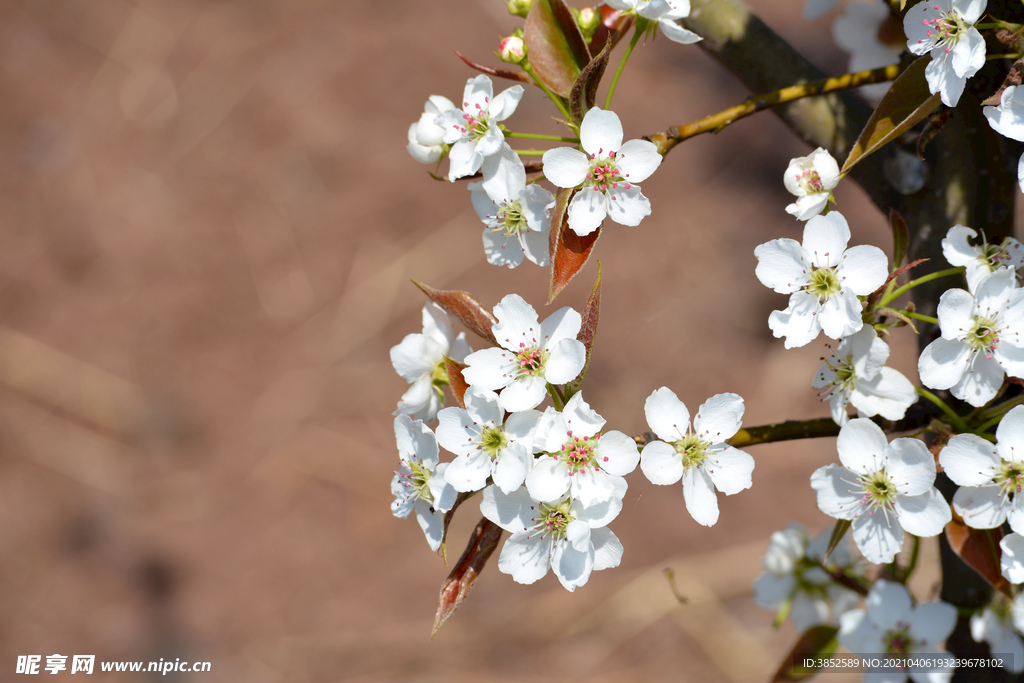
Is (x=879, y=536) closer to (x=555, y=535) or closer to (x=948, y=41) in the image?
(x=555, y=535)

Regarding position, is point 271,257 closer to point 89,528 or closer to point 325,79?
point 325,79

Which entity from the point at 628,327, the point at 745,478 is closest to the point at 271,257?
the point at 628,327

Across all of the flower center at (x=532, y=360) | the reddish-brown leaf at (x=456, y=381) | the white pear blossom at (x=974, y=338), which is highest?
the white pear blossom at (x=974, y=338)

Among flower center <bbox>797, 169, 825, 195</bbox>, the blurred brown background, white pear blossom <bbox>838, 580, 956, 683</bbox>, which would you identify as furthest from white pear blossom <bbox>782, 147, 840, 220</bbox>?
the blurred brown background

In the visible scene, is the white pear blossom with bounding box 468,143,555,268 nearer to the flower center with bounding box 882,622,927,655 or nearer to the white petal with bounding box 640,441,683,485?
the white petal with bounding box 640,441,683,485

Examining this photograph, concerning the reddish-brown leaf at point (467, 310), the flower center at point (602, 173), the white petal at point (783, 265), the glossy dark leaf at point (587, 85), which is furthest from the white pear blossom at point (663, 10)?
the reddish-brown leaf at point (467, 310)

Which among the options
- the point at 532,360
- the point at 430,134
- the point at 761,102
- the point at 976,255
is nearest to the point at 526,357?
the point at 532,360

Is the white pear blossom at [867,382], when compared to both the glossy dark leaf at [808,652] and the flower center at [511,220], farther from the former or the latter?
the glossy dark leaf at [808,652]
